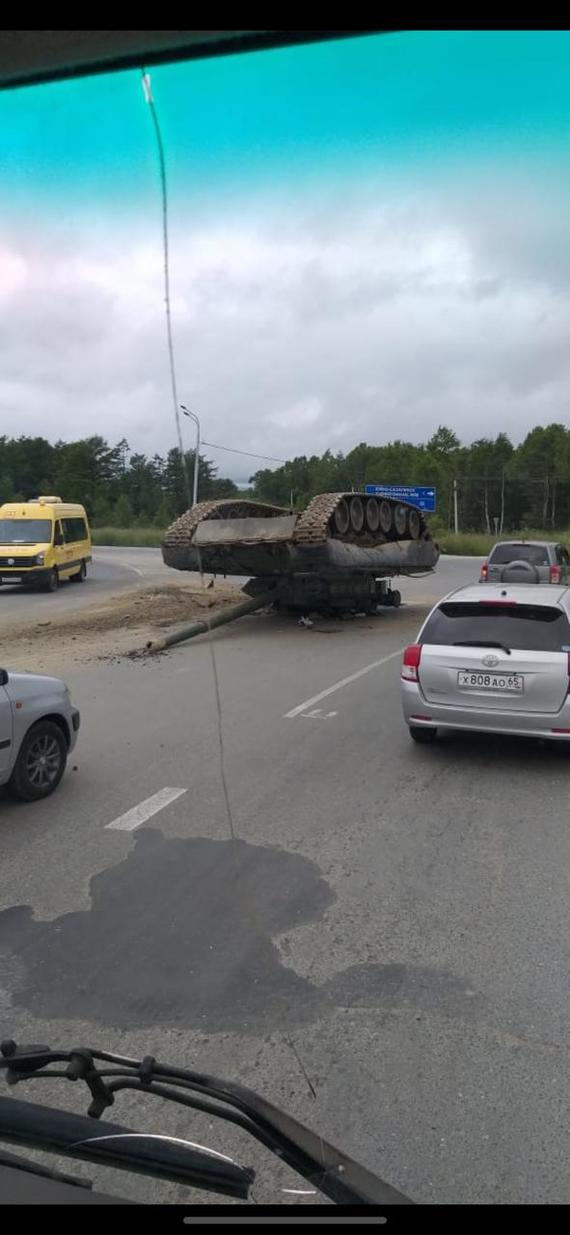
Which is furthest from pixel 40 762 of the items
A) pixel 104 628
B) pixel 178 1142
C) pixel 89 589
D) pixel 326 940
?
pixel 89 589

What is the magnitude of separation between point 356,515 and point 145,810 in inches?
456

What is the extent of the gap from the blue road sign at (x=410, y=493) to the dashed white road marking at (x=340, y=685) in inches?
179

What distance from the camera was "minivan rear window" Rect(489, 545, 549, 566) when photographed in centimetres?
1981

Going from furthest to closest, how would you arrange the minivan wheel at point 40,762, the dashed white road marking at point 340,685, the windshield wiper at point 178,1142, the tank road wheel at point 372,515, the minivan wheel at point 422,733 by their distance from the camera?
the tank road wheel at point 372,515, the dashed white road marking at point 340,685, the minivan wheel at point 422,733, the minivan wheel at point 40,762, the windshield wiper at point 178,1142

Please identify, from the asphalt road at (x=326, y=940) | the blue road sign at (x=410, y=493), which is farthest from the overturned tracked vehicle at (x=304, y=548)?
the asphalt road at (x=326, y=940)

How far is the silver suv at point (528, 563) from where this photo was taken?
18.7 meters

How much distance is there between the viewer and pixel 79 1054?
2025 millimetres

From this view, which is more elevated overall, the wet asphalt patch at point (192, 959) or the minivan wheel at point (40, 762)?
the minivan wheel at point (40, 762)

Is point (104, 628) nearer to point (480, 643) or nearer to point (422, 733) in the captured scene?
point (422, 733)

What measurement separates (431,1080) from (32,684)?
420 cm

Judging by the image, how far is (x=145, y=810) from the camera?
238 inches

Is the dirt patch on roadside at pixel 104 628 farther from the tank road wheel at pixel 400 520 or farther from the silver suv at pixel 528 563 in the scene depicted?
the silver suv at pixel 528 563
